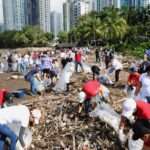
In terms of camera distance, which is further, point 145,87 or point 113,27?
point 113,27

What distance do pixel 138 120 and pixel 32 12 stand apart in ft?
618

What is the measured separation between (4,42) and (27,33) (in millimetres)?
7081

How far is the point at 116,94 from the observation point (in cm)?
1196

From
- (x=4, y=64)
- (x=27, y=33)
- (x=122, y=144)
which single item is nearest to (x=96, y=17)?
(x=27, y=33)

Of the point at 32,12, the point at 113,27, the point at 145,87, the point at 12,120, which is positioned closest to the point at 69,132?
the point at 145,87

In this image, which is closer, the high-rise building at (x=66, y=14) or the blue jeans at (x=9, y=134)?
the blue jeans at (x=9, y=134)

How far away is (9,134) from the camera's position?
651 cm

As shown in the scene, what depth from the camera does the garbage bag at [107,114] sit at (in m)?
8.47

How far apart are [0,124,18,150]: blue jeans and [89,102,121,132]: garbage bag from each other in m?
2.44

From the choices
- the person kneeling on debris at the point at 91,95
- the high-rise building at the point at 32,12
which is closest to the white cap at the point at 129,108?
the person kneeling on debris at the point at 91,95

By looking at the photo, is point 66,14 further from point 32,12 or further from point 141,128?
point 141,128

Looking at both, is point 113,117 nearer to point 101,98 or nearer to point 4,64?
point 101,98

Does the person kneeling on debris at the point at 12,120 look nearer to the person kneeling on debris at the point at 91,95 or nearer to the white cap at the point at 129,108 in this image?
the white cap at the point at 129,108

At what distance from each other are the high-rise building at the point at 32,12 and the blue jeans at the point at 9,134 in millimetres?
183921
